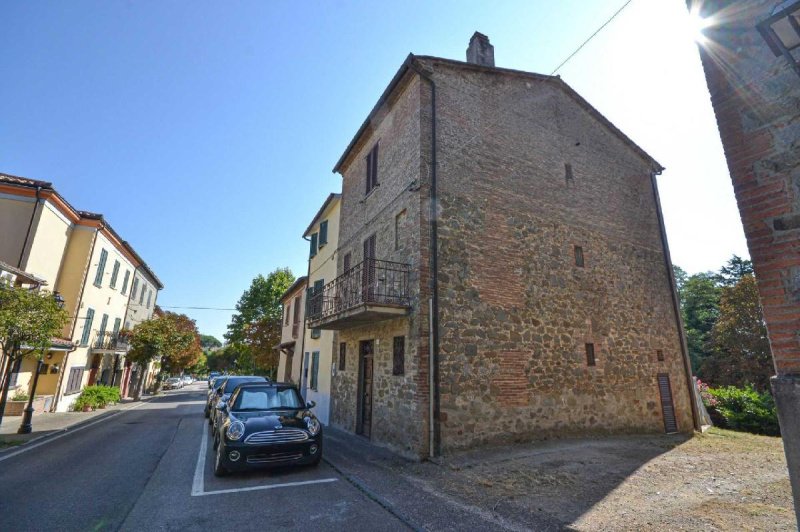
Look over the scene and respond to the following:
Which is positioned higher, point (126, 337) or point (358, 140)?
point (358, 140)

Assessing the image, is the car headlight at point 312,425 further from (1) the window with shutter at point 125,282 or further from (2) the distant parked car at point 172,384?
(2) the distant parked car at point 172,384

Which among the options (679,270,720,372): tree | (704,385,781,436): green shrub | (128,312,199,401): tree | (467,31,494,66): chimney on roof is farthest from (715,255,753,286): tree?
(128,312,199,401): tree

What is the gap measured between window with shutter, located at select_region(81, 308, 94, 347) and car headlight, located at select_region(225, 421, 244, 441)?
57.8 ft

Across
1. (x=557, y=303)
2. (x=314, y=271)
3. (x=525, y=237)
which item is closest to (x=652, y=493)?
(x=557, y=303)

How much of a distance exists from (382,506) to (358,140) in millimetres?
11793

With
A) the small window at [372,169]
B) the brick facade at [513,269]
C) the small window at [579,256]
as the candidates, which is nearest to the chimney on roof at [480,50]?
the brick facade at [513,269]

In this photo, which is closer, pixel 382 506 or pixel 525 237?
pixel 382 506

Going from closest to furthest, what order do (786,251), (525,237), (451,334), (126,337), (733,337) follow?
1. (786,251)
2. (451,334)
3. (525,237)
4. (126,337)
5. (733,337)

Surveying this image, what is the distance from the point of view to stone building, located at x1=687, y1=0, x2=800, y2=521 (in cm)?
284

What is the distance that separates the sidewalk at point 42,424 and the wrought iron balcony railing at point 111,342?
4547 millimetres

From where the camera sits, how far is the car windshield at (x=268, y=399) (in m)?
7.86

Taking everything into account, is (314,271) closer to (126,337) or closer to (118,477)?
(118,477)

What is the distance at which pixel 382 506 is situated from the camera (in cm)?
527

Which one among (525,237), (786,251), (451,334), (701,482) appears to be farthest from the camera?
(525,237)
